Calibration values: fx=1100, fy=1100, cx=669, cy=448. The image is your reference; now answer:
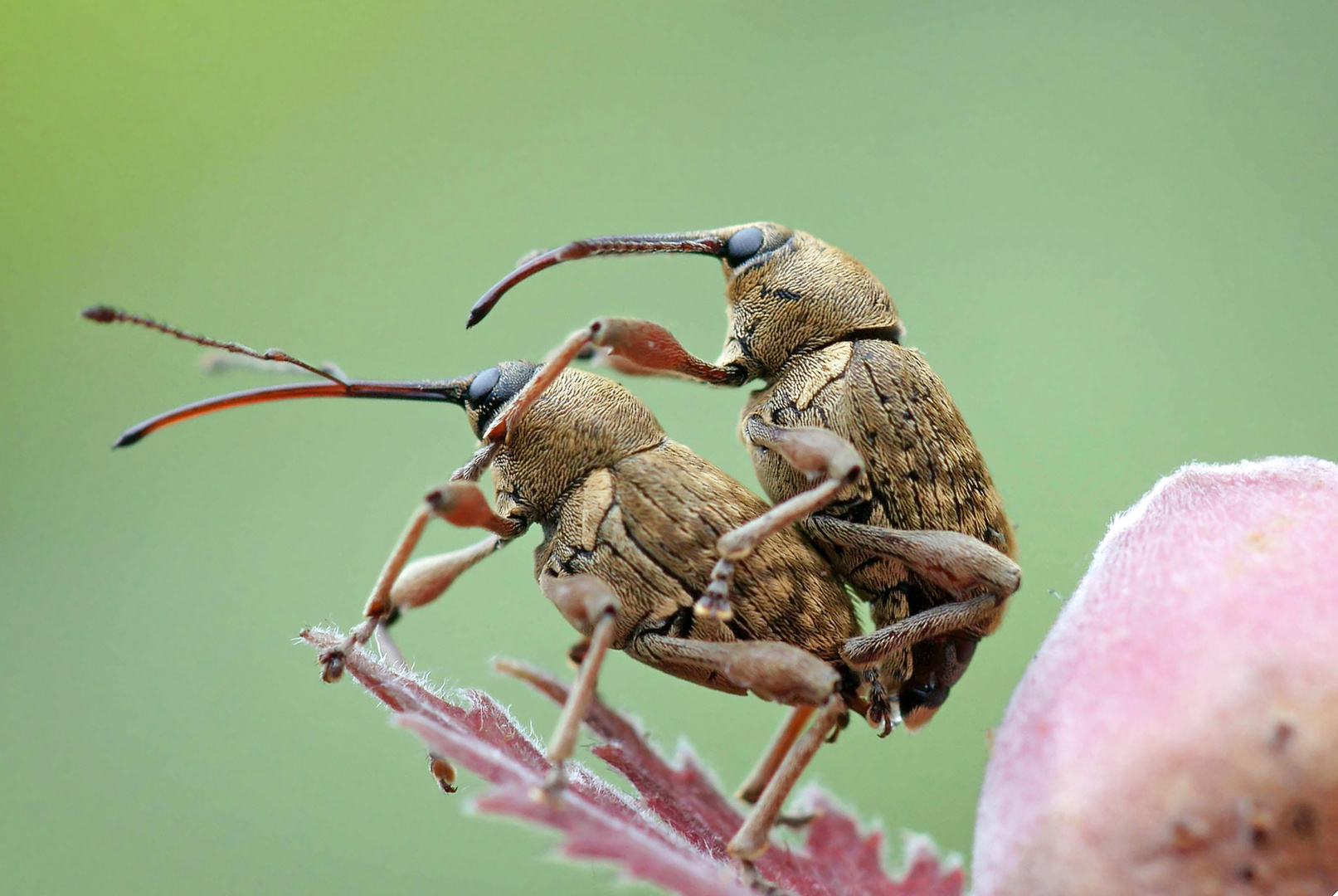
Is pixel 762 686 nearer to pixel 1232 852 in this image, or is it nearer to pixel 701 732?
pixel 1232 852

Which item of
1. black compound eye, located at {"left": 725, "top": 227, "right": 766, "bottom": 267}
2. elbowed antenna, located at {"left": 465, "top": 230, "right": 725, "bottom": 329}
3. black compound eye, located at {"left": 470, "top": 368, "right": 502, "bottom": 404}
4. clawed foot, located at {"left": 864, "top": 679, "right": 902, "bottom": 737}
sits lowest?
clawed foot, located at {"left": 864, "top": 679, "right": 902, "bottom": 737}

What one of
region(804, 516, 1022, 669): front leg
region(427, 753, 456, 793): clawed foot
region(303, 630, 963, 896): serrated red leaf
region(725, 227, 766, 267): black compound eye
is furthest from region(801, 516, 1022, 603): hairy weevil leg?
region(427, 753, 456, 793): clawed foot

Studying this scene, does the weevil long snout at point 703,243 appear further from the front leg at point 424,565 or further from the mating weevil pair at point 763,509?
the front leg at point 424,565

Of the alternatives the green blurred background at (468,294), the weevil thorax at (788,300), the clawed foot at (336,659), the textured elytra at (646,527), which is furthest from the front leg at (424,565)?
the green blurred background at (468,294)

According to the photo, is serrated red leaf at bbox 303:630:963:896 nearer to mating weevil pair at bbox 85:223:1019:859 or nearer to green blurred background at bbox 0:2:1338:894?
mating weevil pair at bbox 85:223:1019:859

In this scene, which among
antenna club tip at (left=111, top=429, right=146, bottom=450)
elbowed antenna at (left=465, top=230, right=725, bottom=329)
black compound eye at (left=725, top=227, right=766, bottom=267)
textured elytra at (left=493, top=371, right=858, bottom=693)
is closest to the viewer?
antenna club tip at (left=111, top=429, right=146, bottom=450)

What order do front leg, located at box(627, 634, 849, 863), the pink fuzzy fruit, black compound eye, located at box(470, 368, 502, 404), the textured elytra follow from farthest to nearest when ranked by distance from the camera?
black compound eye, located at box(470, 368, 502, 404) → the textured elytra → front leg, located at box(627, 634, 849, 863) → the pink fuzzy fruit

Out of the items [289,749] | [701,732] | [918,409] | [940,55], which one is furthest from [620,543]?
[940,55]
